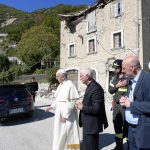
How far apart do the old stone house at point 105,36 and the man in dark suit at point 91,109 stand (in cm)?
1639

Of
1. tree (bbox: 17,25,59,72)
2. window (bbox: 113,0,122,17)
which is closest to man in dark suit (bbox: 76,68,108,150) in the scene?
window (bbox: 113,0,122,17)

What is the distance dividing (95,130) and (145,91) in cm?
187

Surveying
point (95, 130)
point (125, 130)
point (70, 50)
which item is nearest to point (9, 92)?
point (95, 130)

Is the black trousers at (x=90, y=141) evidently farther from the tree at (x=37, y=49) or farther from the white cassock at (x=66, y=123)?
the tree at (x=37, y=49)

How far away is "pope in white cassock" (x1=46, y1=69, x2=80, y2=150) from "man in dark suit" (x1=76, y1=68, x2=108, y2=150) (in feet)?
1.58

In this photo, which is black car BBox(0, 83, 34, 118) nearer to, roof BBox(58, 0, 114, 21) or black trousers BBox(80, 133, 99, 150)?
black trousers BBox(80, 133, 99, 150)

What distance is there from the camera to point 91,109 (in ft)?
17.0

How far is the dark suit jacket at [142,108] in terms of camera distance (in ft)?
12.0

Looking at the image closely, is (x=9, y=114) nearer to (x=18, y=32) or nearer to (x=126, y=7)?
(x=126, y=7)

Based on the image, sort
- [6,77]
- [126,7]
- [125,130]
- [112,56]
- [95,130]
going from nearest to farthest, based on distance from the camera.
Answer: [125,130] → [95,130] → [126,7] → [112,56] → [6,77]

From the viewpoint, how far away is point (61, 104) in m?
5.95

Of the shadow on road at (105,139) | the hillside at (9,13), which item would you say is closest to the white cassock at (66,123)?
the shadow on road at (105,139)

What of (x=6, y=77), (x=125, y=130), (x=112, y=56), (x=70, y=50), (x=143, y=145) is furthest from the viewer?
(x=6, y=77)

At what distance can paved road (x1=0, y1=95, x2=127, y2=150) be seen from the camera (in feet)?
23.4
